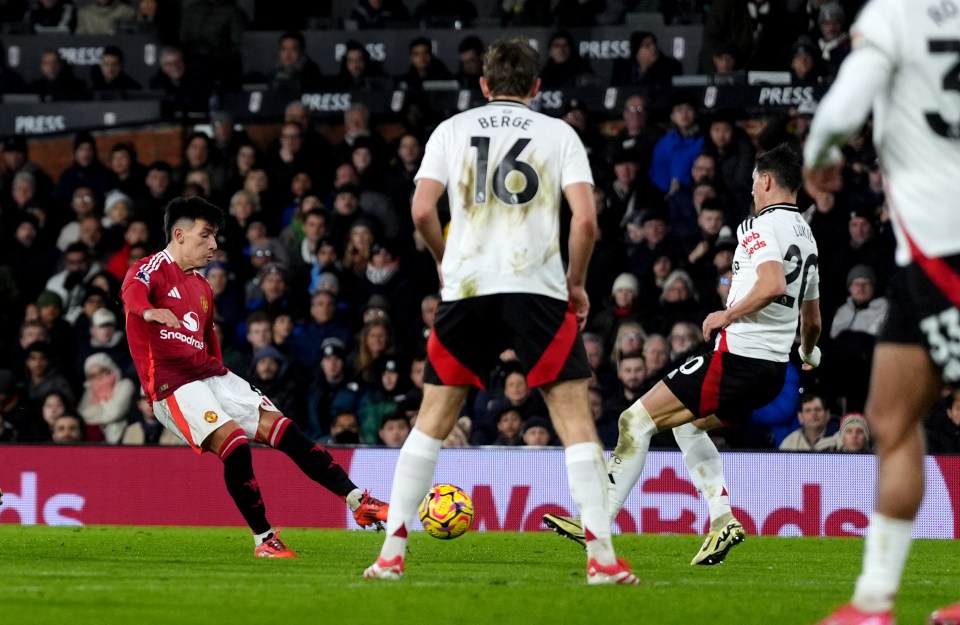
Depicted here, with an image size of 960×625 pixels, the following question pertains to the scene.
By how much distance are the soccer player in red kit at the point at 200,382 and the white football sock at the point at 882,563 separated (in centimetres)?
445

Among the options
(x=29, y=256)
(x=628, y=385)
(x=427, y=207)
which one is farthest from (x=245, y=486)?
(x=29, y=256)

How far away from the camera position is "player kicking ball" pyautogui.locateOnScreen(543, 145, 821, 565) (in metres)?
8.73

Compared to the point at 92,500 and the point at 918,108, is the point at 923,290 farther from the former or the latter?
the point at 92,500

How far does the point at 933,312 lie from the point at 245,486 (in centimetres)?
494

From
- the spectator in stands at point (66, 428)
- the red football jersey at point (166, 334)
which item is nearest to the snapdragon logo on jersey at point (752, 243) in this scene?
the red football jersey at point (166, 334)

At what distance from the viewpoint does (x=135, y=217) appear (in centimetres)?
1664

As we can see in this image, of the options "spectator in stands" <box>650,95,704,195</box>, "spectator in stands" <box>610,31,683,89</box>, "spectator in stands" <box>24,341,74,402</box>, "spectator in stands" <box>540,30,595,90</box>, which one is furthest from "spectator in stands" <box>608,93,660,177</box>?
"spectator in stands" <box>24,341,74,402</box>

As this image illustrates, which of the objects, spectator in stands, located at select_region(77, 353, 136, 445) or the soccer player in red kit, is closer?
the soccer player in red kit

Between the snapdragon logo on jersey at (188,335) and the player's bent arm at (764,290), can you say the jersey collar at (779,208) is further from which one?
the snapdragon logo on jersey at (188,335)

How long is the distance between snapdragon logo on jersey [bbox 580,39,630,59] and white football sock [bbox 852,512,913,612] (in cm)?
1239

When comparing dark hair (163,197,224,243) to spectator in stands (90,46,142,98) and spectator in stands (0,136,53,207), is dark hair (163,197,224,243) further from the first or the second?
spectator in stands (90,46,142,98)

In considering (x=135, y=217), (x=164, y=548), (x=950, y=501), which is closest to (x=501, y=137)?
(x=164, y=548)

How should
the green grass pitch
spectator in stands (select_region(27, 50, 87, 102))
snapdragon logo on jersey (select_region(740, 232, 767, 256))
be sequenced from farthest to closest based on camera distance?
1. spectator in stands (select_region(27, 50, 87, 102))
2. snapdragon logo on jersey (select_region(740, 232, 767, 256))
3. the green grass pitch

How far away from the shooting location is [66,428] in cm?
1454
